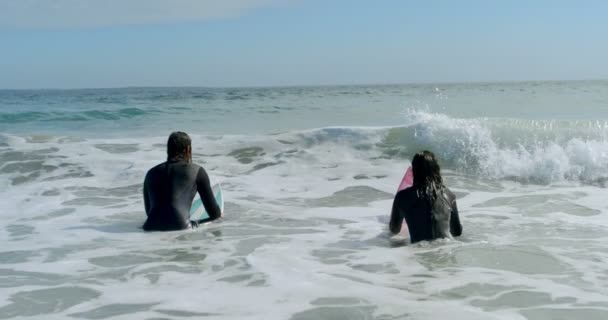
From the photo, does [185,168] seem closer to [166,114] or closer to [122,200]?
[122,200]

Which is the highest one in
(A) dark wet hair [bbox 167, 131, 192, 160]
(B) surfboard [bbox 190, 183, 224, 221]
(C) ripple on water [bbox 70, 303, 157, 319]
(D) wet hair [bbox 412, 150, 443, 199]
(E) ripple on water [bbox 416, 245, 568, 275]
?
(A) dark wet hair [bbox 167, 131, 192, 160]

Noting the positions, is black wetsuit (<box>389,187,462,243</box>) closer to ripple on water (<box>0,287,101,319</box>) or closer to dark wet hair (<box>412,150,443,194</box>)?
dark wet hair (<box>412,150,443,194</box>)

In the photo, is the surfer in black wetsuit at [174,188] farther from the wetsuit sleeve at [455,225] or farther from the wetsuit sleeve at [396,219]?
the wetsuit sleeve at [455,225]

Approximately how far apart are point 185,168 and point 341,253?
6.36ft

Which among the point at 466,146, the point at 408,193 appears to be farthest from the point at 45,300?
the point at 466,146

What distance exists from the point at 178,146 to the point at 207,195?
60 centimetres

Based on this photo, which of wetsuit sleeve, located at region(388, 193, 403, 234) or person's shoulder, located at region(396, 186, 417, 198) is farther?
wetsuit sleeve, located at region(388, 193, 403, 234)

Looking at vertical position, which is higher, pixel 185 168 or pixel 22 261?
pixel 185 168

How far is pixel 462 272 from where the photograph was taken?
16.1ft

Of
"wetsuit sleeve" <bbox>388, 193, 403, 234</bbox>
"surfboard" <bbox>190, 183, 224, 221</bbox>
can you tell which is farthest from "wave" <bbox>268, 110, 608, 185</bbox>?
"surfboard" <bbox>190, 183, 224, 221</bbox>

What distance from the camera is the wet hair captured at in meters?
5.71

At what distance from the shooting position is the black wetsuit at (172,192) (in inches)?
256

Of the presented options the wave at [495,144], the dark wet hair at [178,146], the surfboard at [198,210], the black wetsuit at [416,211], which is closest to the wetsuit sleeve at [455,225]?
the black wetsuit at [416,211]

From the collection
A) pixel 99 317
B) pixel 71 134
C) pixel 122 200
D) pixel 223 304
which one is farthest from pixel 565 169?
pixel 71 134
